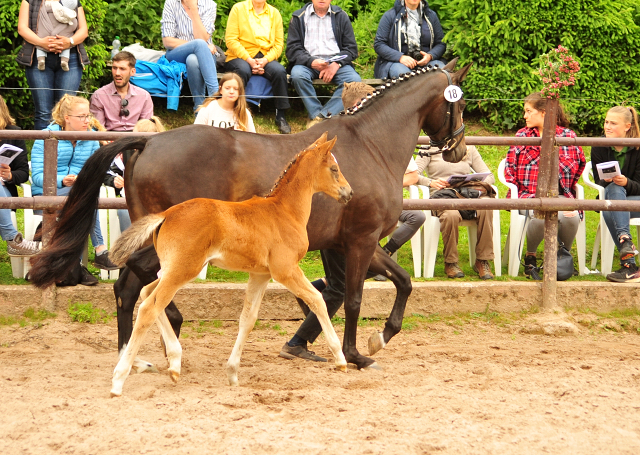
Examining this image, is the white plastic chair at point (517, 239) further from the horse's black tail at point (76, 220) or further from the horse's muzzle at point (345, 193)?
the horse's black tail at point (76, 220)

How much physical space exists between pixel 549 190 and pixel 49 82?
5366mm

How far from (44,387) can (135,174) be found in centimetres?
133

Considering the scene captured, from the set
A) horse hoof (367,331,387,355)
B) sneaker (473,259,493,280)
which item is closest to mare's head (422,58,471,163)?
horse hoof (367,331,387,355)

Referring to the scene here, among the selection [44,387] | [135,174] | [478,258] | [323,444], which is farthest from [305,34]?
[323,444]

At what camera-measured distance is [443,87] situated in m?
5.35

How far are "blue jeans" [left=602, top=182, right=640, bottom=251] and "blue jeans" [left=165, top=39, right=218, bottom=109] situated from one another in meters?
4.38

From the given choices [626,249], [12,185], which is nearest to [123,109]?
[12,185]

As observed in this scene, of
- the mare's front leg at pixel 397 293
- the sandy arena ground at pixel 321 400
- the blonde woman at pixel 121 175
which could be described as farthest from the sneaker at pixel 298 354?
the blonde woman at pixel 121 175

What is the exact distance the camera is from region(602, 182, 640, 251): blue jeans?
6754mm

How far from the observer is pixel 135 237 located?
3975mm

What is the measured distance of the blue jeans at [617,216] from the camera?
675cm

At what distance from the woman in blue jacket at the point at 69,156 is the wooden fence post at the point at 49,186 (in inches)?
13.3

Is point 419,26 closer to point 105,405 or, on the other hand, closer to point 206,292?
point 206,292

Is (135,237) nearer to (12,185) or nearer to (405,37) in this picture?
(12,185)
